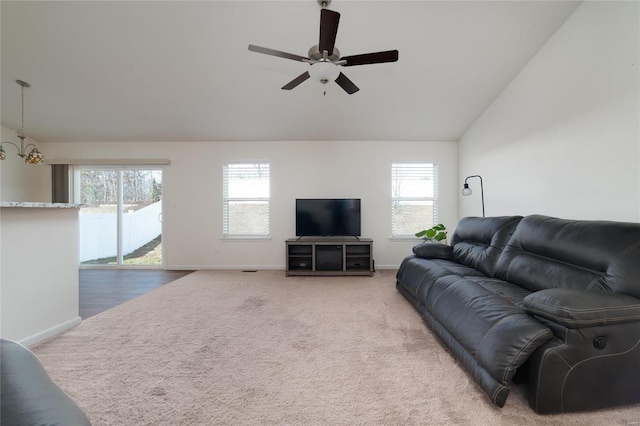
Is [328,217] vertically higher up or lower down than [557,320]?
higher up

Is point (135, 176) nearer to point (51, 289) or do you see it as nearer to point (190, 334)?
point (51, 289)

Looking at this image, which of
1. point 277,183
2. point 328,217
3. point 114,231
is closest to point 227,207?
point 277,183

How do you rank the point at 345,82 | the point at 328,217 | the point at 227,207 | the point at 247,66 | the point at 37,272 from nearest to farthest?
the point at 37,272, the point at 345,82, the point at 247,66, the point at 328,217, the point at 227,207

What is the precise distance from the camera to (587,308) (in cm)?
115

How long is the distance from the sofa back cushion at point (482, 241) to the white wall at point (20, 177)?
22.7 feet

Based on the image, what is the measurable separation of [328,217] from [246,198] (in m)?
1.61

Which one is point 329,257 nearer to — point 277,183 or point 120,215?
point 277,183

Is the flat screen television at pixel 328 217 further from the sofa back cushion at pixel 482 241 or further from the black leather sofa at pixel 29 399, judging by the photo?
the black leather sofa at pixel 29 399

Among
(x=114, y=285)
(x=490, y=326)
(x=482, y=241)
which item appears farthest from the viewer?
(x=114, y=285)

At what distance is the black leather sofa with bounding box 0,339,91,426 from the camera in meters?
0.52

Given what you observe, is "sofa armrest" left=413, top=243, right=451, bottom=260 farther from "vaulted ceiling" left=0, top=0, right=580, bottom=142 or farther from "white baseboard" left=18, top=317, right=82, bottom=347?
"white baseboard" left=18, top=317, right=82, bottom=347

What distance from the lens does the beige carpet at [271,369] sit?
124 centimetres

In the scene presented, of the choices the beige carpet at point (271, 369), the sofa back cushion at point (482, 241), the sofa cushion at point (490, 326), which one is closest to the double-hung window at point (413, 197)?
the sofa back cushion at point (482, 241)

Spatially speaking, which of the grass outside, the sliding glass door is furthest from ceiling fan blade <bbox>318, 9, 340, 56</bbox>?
the grass outside
